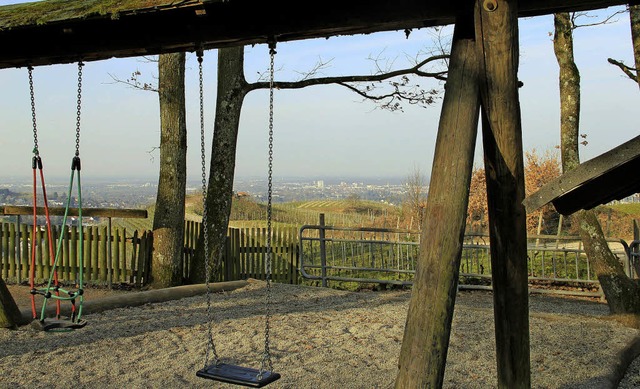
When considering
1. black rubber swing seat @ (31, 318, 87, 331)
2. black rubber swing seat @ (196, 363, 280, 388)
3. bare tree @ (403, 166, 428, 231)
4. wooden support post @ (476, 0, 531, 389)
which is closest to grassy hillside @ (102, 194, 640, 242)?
bare tree @ (403, 166, 428, 231)

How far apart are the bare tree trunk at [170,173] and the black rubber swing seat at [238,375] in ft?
20.8

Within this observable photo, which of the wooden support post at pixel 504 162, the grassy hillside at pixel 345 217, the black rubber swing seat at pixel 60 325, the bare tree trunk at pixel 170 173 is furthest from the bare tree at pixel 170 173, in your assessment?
the wooden support post at pixel 504 162

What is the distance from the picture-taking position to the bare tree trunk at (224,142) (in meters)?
10.2

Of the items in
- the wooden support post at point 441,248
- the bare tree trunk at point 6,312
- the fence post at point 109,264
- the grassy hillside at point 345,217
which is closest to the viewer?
the wooden support post at point 441,248

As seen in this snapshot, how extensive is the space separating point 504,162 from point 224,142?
7399 mm

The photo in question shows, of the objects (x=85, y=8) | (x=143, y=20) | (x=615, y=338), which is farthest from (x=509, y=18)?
(x=615, y=338)

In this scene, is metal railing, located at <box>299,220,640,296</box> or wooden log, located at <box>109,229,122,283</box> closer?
metal railing, located at <box>299,220,640,296</box>

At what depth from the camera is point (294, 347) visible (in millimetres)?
6094

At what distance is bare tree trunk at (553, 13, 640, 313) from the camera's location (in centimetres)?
759

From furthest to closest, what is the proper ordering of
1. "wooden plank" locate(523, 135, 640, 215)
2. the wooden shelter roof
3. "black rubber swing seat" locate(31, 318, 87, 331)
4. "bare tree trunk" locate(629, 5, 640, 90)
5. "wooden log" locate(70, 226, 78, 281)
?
"wooden log" locate(70, 226, 78, 281) < "bare tree trunk" locate(629, 5, 640, 90) < "black rubber swing seat" locate(31, 318, 87, 331) < the wooden shelter roof < "wooden plank" locate(523, 135, 640, 215)

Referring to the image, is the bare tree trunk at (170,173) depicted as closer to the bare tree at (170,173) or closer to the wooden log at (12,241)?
the bare tree at (170,173)

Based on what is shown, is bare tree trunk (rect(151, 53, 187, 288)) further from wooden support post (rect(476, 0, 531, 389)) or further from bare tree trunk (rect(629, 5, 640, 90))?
Result: wooden support post (rect(476, 0, 531, 389))

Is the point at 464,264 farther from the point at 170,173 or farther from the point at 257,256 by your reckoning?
the point at 170,173

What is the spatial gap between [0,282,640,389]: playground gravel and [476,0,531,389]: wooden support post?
5.75 feet
